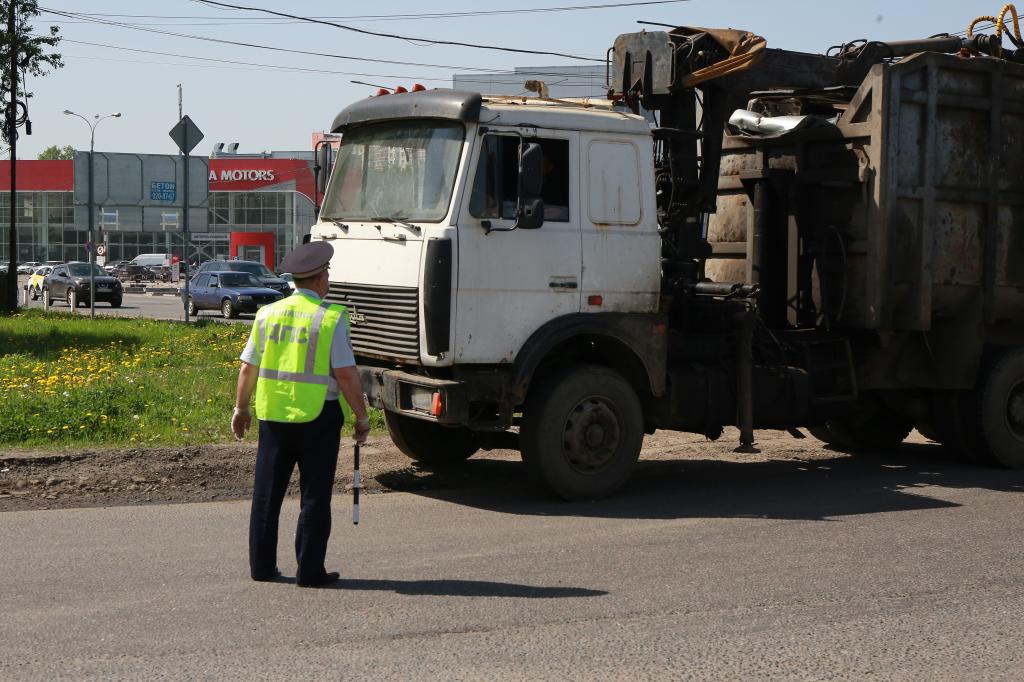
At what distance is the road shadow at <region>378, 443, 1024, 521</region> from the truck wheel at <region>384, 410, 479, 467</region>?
0.14 meters

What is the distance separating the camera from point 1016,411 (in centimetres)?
1159

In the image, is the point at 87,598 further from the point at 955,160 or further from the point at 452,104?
the point at 955,160

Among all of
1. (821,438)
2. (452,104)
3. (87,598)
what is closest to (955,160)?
(821,438)

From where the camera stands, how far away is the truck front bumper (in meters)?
8.80

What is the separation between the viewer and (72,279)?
152 ft

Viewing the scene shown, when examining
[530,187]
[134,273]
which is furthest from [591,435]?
[134,273]

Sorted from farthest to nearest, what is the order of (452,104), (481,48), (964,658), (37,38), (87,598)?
(481,48) → (37,38) → (452,104) → (87,598) → (964,658)

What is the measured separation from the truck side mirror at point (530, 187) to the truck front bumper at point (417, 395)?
1.19 m

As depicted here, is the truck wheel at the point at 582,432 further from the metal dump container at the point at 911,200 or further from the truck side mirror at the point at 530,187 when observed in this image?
the metal dump container at the point at 911,200

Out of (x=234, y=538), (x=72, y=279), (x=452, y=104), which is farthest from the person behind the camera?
(x=72, y=279)

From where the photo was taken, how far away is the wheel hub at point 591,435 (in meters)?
9.32

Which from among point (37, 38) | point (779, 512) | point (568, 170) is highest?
point (37, 38)

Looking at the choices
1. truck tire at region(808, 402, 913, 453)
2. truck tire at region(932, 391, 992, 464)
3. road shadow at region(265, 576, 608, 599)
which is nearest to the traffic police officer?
road shadow at region(265, 576, 608, 599)

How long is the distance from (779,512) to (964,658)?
3470 mm
